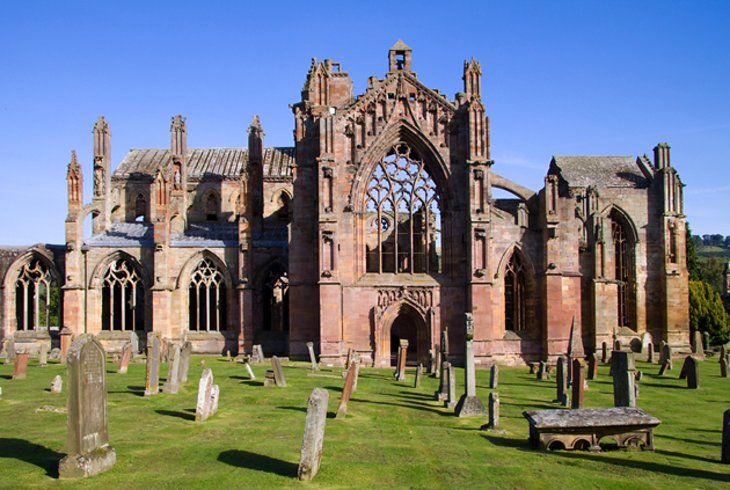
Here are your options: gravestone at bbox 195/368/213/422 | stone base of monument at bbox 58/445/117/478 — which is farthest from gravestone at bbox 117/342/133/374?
stone base of monument at bbox 58/445/117/478

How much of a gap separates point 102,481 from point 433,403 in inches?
483

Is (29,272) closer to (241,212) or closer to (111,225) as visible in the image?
(111,225)

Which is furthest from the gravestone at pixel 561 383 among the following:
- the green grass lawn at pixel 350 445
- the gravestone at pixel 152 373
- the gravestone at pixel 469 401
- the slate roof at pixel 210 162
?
the slate roof at pixel 210 162

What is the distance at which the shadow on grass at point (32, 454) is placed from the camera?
13.3 meters

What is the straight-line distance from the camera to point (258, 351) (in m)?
34.8

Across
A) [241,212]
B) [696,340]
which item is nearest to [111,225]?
[241,212]

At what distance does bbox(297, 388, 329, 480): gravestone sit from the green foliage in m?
49.1

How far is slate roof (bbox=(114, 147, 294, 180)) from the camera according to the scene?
5047cm

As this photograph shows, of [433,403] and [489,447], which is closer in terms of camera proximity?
[489,447]

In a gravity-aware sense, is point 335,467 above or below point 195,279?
below

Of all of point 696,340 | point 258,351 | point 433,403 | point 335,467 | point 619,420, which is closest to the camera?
point 335,467

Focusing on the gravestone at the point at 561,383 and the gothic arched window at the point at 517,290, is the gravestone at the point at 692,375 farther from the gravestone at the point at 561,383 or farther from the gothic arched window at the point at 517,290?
the gothic arched window at the point at 517,290

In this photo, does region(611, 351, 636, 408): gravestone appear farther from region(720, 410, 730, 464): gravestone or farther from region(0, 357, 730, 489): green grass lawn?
region(720, 410, 730, 464): gravestone

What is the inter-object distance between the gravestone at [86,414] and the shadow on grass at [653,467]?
855 centimetres
